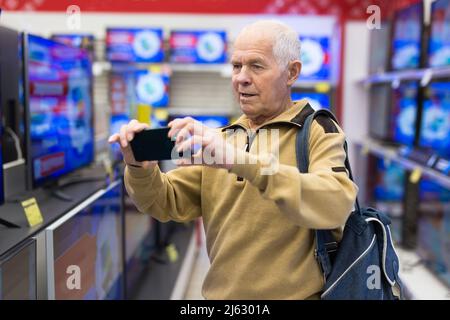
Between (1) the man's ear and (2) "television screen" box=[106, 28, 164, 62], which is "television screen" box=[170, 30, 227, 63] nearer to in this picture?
(2) "television screen" box=[106, 28, 164, 62]

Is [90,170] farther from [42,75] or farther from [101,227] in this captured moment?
[42,75]

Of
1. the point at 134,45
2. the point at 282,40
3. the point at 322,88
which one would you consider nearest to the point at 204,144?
the point at 282,40

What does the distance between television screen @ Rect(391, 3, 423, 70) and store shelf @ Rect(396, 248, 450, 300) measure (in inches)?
61.7

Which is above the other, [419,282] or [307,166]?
[307,166]

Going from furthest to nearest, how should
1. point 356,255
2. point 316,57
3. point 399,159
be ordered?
point 316,57
point 399,159
point 356,255

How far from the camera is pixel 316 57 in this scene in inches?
226

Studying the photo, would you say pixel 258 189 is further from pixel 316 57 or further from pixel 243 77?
pixel 316 57

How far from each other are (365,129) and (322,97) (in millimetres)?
783

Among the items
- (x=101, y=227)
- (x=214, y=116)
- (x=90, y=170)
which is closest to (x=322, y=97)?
(x=214, y=116)

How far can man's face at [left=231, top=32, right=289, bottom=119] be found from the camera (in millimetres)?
1266

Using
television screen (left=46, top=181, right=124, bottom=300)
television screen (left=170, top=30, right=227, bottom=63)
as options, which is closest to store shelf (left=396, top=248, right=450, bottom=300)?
television screen (left=46, top=181, right=124, bottom=300)

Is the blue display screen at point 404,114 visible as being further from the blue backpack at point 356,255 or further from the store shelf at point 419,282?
Answer: the blue backpack at point 356,255

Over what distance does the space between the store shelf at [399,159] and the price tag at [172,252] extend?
6.57ft

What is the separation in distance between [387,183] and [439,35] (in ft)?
6.49
